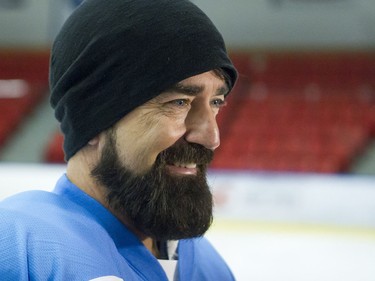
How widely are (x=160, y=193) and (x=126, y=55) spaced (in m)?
0.19

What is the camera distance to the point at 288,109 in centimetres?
600

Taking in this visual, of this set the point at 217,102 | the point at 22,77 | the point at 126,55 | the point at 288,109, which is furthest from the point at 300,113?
the point at 126,55

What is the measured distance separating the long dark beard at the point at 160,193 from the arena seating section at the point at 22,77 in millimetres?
5726

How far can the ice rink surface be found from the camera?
2.89 metres

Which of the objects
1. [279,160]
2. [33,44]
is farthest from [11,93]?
[279,160]

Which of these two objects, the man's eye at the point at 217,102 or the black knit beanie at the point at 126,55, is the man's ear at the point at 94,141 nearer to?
the black knit beanie at the point at 126,55

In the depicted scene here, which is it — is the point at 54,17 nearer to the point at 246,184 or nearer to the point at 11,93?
the point at 11,93

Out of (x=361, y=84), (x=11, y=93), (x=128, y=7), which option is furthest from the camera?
(x=11, y=93)

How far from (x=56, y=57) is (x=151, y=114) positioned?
16 cm

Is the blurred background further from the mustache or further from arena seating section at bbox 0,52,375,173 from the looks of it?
the mustache

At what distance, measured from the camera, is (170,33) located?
3.21 feet

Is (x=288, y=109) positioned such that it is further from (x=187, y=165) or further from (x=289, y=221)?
(x=187, y=165)

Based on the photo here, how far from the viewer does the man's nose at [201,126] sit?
1018mm

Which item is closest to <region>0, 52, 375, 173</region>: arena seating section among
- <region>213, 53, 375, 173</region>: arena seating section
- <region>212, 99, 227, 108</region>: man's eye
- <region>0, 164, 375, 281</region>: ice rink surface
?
<region>213, 53, 375, 173</region>: arena seating section
